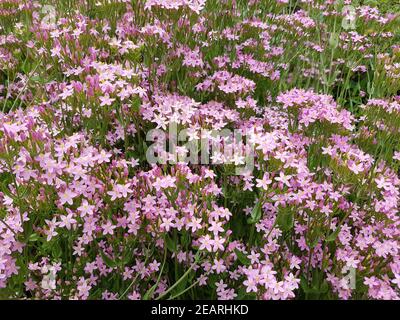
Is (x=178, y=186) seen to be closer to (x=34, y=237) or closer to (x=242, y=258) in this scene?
(x=242, y=258)

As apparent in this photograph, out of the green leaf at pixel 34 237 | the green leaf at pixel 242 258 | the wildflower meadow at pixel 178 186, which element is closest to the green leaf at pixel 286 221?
the wildflower meadow at pixel 178 186

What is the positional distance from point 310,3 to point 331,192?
2.51m

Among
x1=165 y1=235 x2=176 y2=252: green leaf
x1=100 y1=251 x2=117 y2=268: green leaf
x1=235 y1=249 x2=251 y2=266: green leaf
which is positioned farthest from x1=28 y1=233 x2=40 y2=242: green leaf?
x1=235 y1=249 x2=251 y2=266: green leaf

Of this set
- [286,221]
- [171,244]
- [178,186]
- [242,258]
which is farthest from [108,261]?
[286,221]

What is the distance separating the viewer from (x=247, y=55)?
3254mm

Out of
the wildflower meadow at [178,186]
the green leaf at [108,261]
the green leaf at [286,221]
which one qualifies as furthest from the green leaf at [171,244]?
the green leaf at [286,221]

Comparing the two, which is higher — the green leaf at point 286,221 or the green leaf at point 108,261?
the green leaf at point 286,221

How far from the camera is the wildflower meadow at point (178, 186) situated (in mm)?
1970

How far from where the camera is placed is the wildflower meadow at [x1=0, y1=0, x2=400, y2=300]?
1.97m

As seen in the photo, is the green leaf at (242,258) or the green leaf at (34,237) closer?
the green leaf at (34,237)

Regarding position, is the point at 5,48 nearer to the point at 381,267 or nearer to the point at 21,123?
the point at 21,123

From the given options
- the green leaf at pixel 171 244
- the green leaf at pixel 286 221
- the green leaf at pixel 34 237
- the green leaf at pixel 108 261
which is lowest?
the green leaf at pixel 108 261

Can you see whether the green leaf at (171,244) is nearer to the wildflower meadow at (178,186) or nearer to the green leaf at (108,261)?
the wildflower meadow at (178,186)
